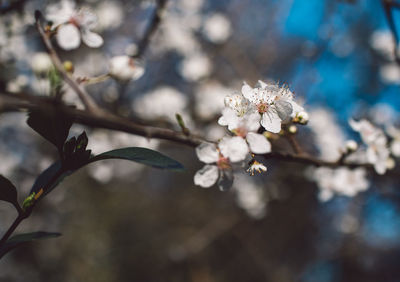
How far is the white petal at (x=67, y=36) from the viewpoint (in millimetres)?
989

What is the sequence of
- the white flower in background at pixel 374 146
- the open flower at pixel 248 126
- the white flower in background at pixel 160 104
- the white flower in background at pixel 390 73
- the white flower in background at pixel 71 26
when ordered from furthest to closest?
1. the white flower in background at pixel 390 73
2. the white flower in background at pixel 160 104
3. the white flower in background at pixel 374 146
4. the white flower in background at pixel 71 26
5. the open flower at pixel 248 126

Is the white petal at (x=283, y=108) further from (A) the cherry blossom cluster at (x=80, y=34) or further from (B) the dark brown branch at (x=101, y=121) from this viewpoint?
(A) the cherry blossom cluster at (x=80, y=34)

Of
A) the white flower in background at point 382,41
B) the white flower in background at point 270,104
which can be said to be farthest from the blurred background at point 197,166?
the white flower in background at point 270,104

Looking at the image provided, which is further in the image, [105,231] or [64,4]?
[105,231]

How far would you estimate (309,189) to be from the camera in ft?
11.5

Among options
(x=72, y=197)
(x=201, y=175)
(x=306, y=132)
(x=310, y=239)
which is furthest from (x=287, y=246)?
(x=201, y=175)

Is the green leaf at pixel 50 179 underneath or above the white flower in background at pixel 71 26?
underneath

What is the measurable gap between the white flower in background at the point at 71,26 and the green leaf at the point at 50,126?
1.37 ft

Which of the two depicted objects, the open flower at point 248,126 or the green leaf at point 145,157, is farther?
the open flower at point 248,126

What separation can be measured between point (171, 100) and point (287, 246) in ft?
10.5

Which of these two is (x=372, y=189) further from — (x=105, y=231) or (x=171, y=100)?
(x=105, y=231)

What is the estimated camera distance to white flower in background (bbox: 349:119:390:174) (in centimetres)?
114

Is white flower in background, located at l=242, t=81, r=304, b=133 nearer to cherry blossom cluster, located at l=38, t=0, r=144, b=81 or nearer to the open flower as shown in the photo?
the open flower

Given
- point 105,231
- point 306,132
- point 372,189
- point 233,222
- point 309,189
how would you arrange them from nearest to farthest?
1. point 372,189
2. point 306,132
3. point 233,222
4. point 309,189
5. point 105,231
